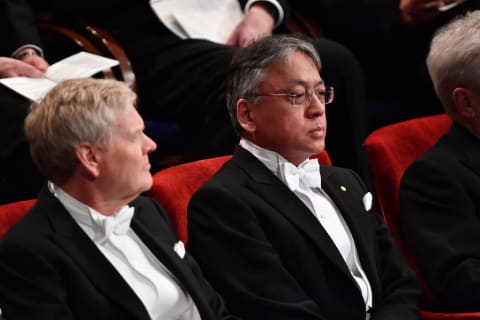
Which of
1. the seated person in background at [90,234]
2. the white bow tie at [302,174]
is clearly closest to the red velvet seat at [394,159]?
the white bow tie at [302,174]

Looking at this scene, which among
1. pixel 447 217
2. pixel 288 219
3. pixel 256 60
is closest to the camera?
pixel 288 219

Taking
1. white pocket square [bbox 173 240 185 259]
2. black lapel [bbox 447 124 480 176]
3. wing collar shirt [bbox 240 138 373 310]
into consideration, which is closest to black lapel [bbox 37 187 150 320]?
white pocket square [bbox 173 240 185 259]

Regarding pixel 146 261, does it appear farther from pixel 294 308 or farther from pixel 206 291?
pixel 294 308

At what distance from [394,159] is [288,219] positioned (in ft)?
1.88

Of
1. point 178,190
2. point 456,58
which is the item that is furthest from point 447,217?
point 178,190

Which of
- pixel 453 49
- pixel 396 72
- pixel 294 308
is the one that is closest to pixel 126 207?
pixel 294 308

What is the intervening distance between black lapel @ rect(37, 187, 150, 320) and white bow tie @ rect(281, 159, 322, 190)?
0.60 metres

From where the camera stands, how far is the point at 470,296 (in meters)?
2.67

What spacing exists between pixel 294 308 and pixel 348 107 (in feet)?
4.16

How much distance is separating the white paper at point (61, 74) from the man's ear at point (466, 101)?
102 cm

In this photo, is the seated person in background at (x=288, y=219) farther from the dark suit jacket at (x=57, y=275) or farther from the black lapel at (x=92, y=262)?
the black lapel at (x=92, y=262)

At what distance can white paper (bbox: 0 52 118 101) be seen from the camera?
2.96 metres

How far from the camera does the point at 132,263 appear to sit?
2.30 meters

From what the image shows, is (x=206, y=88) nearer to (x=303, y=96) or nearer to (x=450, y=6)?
(x=303, y=96)
